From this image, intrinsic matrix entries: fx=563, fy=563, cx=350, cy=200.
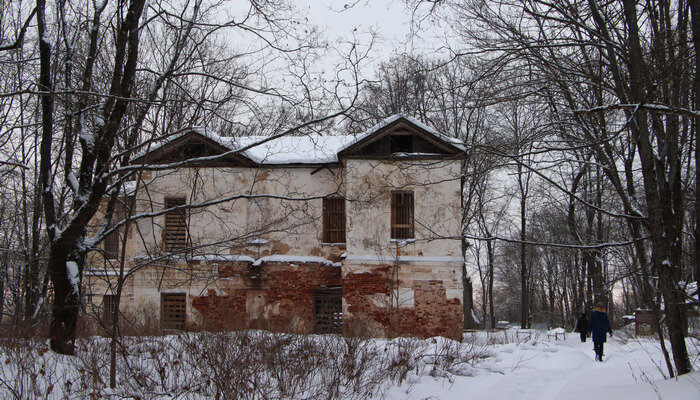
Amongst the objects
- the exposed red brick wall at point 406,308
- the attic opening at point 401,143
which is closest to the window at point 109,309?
the exposed red brick wall at point 406,308

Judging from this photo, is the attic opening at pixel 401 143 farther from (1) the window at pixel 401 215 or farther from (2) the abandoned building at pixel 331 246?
(1) the window at pixel 401 215

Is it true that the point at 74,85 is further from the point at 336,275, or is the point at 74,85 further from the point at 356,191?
the point at 336,275

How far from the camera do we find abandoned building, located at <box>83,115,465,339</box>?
62.6 ft

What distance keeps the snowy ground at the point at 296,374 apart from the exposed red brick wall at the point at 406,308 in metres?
6.80

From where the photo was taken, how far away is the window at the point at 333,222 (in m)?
21.0

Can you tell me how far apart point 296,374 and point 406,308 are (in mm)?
11686

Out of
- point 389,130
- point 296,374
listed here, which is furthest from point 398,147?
point 296,374

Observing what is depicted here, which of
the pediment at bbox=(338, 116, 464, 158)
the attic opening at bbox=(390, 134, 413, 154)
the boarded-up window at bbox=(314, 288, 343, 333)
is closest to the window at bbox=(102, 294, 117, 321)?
the boarded-up window at bbox=(314, 288, 343, 333)

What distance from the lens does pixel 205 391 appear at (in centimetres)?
682

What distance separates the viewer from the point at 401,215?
19891mm

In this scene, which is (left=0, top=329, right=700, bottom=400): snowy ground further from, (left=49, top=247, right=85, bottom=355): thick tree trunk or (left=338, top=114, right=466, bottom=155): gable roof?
(left=338, top=114, right=466, bottom=155): gable roof

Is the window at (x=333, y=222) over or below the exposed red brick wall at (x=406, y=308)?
over

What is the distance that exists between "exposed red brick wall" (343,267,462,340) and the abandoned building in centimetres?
3

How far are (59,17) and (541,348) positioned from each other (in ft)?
46.4
